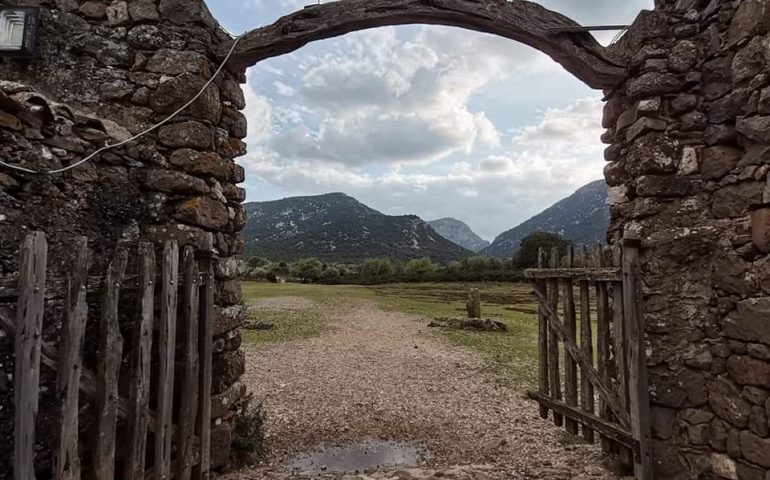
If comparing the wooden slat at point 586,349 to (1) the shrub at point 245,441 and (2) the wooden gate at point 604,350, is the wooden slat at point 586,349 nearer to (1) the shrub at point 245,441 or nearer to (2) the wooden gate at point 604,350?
(2) the wooden gate at point 604,350

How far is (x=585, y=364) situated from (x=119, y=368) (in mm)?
3958

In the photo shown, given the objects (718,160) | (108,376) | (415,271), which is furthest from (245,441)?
(415,271)

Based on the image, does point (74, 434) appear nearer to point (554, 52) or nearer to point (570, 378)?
point (570, 378)

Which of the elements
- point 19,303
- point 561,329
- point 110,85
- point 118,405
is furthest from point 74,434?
point 561,329

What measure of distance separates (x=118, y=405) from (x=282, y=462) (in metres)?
2.16

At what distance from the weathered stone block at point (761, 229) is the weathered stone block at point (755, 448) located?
4.47 feet

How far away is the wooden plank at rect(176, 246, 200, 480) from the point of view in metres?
3.39

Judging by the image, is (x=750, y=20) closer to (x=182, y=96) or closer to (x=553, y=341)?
(x=553, y=341)

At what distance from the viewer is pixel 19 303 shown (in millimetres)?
2453

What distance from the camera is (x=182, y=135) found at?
386cm

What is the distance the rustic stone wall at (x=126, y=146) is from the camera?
304 cm

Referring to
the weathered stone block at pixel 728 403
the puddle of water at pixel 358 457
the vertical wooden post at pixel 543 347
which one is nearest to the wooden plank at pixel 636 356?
the weathered stone block at pixel 728 403

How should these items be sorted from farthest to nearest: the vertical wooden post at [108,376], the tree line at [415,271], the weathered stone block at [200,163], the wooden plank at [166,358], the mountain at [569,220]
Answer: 1. the mountain at [569,220]
2. the tree line at [415,271]
3. the weathered stone block at [200,163]
4. the wooden plank at [166,358]
5. the vertical wooden post at [108,376]

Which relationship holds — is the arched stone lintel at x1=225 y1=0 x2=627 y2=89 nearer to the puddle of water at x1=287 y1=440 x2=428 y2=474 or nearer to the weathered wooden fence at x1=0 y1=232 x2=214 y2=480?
the weathered wooden fence at x1=0 y1=232 x2=214 y2=480
